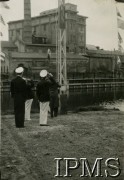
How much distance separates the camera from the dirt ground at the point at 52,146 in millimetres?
4801

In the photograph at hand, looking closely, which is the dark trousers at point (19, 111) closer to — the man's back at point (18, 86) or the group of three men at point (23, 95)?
the group of three men at point (23, 95)

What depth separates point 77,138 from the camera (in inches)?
284

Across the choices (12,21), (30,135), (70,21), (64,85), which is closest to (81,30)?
(70,21)

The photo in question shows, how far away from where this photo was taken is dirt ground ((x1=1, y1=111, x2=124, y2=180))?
15.8ft

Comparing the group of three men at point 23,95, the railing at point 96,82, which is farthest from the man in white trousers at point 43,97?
the railing at point 96,82

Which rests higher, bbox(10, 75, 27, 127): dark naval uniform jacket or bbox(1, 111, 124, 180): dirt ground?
bbox(10, 75, 27, 127): dark naval uniform jacket

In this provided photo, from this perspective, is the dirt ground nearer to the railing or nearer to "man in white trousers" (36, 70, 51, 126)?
"man in white trousers" (36, 70, 51, 126)

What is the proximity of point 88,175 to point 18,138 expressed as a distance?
327 centimetres

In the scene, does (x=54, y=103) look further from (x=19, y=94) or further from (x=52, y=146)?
(x=52, y=146)

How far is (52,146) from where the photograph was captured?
21.1 ft

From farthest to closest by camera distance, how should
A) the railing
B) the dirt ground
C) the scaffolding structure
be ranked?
the railing, the scaffolding structure, the dirt ground

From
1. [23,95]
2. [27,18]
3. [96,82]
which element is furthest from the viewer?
[27,18]

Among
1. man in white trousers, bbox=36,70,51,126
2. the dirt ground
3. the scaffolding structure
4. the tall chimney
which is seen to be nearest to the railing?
the tall chimney

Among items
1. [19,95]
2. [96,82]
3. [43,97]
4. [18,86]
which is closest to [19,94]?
[19,95]
